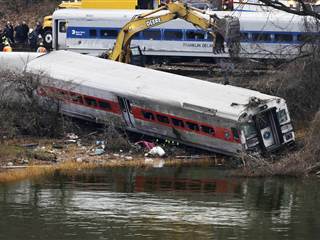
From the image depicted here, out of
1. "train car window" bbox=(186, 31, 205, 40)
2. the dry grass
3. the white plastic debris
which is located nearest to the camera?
the dry grass

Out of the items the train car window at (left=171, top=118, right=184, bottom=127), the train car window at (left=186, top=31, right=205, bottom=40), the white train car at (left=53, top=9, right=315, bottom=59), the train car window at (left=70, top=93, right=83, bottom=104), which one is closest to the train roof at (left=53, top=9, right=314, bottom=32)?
the white train car at (left=53, top=9, right=315, bottom=59)

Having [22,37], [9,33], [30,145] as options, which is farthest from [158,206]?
[22,37]

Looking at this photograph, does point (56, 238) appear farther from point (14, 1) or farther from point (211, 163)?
point (14, 1)

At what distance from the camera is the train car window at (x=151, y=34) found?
1713 inches

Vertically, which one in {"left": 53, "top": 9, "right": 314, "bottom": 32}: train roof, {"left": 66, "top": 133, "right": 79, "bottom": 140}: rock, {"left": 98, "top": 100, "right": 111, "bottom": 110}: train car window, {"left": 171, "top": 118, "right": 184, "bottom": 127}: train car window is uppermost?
{"left": 53, "top": 9, "right": 314, "bottom": 32}: train roof

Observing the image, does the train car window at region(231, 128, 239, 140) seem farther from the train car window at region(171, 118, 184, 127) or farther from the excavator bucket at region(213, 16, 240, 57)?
the excavator bucket at region(213, 16, 240, 57)

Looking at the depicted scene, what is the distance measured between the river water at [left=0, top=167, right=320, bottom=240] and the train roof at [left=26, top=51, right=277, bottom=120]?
7.65ft

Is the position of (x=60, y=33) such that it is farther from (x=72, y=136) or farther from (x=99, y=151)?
(x=99, y=151)

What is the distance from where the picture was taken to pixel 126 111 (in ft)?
94.9

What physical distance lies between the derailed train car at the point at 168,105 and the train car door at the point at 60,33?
13784 mm

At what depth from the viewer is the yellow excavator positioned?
34.3 m

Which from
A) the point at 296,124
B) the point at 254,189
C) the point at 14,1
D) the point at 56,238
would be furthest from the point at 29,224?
the point at 14,1

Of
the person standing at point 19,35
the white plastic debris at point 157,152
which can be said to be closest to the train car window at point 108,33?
the person standing at point 19,35

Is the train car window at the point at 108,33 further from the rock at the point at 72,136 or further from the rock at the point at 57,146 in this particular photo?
the rock at the point at 57,146
